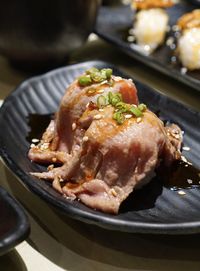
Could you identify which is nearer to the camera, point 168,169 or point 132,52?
point 168,169

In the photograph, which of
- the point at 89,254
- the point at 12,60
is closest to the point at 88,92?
the point at 89,254

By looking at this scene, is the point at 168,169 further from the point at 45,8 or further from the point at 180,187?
the point at 45,8

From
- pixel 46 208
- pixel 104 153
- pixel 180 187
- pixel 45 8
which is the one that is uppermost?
pixel 45 8

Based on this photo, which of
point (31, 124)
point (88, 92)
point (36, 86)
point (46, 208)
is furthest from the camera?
point (36, 86)

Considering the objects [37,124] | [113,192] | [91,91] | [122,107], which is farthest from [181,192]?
[37,124]

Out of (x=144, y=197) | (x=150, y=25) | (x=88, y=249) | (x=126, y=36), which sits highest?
(x=150, y=25)

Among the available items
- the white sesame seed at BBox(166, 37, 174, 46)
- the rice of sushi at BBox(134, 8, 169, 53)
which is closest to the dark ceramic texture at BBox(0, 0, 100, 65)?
the rice of sushi at BBox(134, 8, 169, 53)

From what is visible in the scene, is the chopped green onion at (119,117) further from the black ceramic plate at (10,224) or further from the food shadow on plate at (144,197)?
the black ceramic plate at (10,224)

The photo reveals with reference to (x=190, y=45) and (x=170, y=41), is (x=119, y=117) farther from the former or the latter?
(x=170, y=41)
